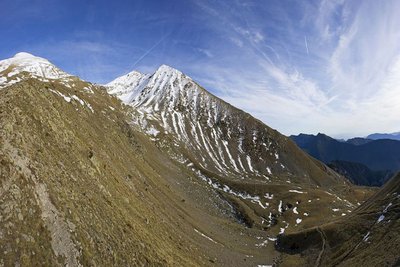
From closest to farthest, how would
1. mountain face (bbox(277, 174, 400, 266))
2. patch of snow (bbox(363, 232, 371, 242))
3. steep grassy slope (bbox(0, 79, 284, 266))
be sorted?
steep grassy slope (bbox(0, 79, 284, 266)), mountain face (bbox(277, 174, 400, 266)), patch of snow (bbox(363, 232, 371, 242))

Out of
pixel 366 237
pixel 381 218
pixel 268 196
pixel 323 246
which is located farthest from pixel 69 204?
pixel 268 196

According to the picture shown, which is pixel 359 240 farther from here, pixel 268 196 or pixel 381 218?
pixel 268 196

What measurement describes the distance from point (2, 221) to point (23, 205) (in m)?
2.68

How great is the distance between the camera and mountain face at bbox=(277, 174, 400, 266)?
4878 centimetres

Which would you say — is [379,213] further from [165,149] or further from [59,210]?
[165,149]

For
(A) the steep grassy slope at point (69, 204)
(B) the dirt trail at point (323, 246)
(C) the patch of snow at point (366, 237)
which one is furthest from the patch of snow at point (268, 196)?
(C) the patch of snow at point (366, 237)

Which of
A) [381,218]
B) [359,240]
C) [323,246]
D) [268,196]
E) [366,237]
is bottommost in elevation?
[323,246]

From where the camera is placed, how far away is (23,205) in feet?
95.7

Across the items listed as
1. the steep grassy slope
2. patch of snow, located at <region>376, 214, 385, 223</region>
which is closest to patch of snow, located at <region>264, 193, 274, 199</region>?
the steep grassy slope

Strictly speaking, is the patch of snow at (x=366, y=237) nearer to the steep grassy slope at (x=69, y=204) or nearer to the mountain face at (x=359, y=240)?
the mountain face at (x=359, y=240)

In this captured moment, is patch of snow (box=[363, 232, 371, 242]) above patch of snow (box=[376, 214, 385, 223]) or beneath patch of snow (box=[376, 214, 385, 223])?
beneath

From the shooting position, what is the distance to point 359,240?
6153cm

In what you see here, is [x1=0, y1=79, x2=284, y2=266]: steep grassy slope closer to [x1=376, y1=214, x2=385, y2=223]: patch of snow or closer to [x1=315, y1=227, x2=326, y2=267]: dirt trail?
[x1=315, y1=227, x2=326, y2=267]: dirt trail

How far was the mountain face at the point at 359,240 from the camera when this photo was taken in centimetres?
4878
